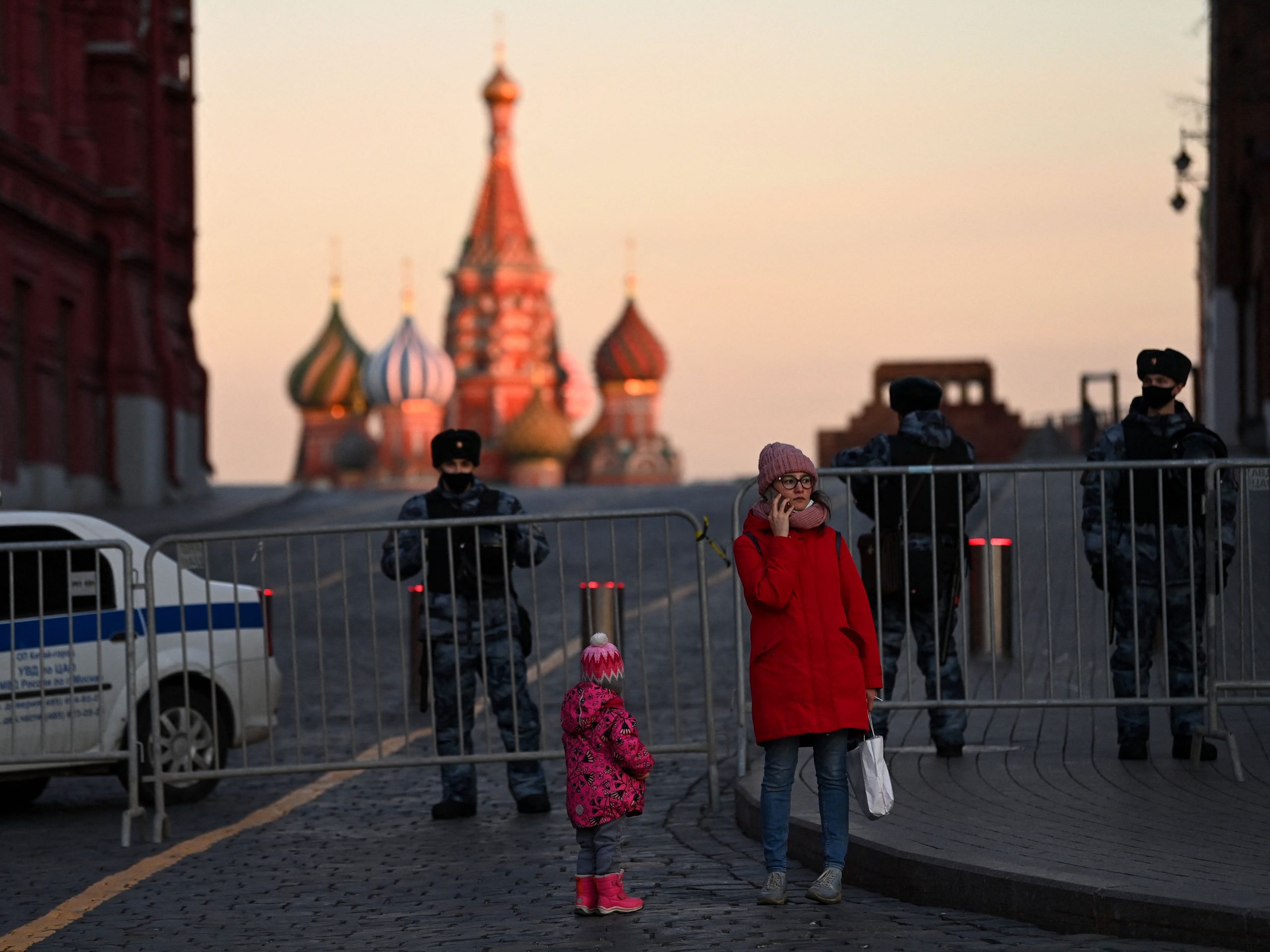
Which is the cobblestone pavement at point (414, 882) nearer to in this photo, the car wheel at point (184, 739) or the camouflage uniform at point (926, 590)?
the car wheel at point (184, 739)

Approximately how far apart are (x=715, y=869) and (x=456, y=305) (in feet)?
566

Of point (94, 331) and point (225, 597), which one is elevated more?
point (94, 331)

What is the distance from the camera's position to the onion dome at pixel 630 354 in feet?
611

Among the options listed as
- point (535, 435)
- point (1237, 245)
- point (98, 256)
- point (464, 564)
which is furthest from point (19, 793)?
point (535, 435)

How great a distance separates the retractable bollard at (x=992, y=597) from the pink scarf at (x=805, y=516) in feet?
9.08

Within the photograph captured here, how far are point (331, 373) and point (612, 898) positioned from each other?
582 ft

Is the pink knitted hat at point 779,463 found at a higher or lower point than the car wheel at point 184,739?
higher

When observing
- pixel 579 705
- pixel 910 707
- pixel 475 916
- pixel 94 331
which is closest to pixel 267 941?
pixel 475 916

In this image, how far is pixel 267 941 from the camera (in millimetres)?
7910

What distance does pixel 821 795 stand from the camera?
8.23 metres

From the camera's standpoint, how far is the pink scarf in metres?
8.07

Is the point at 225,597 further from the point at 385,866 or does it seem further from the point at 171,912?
the point at 171,912

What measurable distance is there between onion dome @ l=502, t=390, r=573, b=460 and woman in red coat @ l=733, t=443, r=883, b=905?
542 feet

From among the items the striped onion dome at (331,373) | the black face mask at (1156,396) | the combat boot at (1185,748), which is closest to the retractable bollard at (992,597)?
the combat boot at (1185,748)
